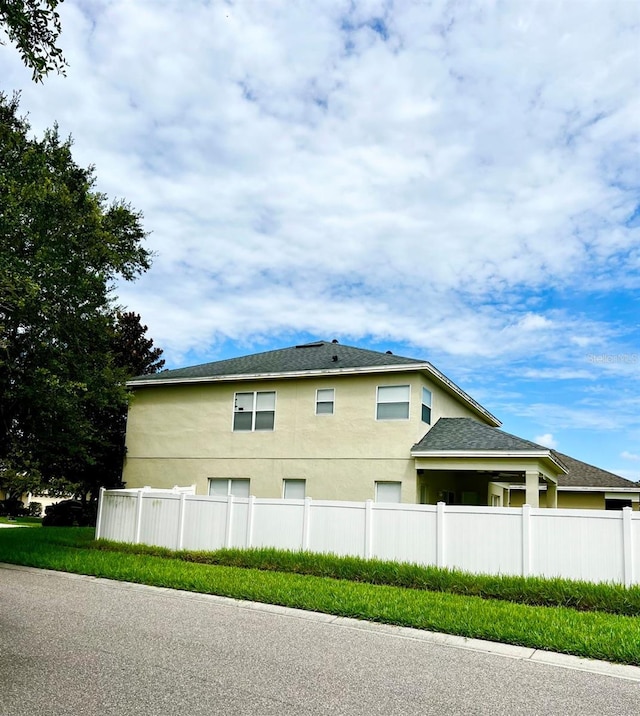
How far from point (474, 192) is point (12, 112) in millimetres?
12578

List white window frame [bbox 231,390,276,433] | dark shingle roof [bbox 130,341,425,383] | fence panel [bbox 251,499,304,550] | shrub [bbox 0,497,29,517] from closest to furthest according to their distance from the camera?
1. fence panel [bbox 251,499,304,550]
2. dark shingle roof [bbox 130,341,425,383]
3. white window frame [bbox 231,390,276,433]
4. shrub [bbox 0,497,29,517]

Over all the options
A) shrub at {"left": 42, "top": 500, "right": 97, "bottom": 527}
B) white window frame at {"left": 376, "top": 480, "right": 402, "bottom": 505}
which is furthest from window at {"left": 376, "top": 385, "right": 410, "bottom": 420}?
shrub at {"left": 42, "top": 500, "right": 97, "bottom": 527}

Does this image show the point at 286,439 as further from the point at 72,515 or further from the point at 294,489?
the point at 72,515

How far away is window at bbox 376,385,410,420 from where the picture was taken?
18641mm

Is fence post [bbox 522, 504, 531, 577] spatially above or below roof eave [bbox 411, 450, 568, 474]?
below

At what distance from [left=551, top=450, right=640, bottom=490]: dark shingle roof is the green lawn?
18541 mm

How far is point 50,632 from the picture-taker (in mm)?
7609

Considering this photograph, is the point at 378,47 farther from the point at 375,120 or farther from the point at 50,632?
the point at 50,632

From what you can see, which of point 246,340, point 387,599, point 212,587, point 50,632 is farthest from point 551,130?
point 246,340

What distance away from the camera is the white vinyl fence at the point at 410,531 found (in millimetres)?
11453

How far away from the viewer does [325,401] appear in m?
19.9

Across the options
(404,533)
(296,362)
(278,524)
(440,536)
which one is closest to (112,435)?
(296,362)

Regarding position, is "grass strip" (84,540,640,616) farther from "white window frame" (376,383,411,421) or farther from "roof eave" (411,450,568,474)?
"white window frame" (376,383,411,421)

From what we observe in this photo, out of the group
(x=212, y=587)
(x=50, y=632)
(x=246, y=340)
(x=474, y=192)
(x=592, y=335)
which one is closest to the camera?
(x=50, y=632)
